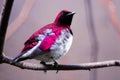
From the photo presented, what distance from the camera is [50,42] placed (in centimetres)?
70

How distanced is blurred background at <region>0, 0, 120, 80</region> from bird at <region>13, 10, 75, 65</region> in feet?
1.48

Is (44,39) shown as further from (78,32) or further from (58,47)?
(78,32)

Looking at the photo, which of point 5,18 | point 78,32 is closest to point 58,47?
point 5,18

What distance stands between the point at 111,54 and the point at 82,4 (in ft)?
0.80

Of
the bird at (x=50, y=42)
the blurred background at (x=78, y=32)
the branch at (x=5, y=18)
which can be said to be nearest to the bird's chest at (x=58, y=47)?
the bird at (x=50, y=42)

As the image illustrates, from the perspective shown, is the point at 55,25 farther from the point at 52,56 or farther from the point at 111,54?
the point at 111,54

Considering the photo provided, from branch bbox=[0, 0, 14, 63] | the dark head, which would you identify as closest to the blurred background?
the dark head

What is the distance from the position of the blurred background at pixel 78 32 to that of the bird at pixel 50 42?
450 millimetres

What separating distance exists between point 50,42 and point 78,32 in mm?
553

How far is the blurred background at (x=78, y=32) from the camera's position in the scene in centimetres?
121

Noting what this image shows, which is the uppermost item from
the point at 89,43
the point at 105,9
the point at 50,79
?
the point at 105,9

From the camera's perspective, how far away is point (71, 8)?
49.6 inches

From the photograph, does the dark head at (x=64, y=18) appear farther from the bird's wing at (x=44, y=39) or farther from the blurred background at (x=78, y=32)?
the blurred background at (x=78, y=32)

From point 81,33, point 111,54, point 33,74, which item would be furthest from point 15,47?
point 111,54
